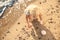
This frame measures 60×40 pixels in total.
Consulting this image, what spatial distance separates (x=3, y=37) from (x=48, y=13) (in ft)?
3.67

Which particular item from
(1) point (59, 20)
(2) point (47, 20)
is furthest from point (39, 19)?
(1) point (59, 20)

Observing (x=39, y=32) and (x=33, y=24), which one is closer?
(x=39, y=32)

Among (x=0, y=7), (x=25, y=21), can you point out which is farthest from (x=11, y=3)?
(x=25, y=21)

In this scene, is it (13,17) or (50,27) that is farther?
(13,17)

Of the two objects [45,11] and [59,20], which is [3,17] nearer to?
[45,11]

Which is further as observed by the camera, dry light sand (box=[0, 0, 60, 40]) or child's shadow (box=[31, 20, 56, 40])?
dry light sand (box=[0, 0, 60, 40])

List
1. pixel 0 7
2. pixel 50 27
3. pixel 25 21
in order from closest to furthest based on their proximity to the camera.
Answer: pixel 50 27
pixel 25 21
pixel 0 7

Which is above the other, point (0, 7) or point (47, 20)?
point (0, 7)

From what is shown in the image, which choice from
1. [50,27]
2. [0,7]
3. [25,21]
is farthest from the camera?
[0,7]

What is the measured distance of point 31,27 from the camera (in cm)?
385

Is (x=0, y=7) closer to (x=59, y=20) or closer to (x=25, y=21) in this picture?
(x=25, y=21)

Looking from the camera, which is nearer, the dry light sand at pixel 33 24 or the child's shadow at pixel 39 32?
the child's shadow at pixel 39 32

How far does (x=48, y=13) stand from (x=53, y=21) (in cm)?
30

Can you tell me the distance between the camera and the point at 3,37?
387 cm
